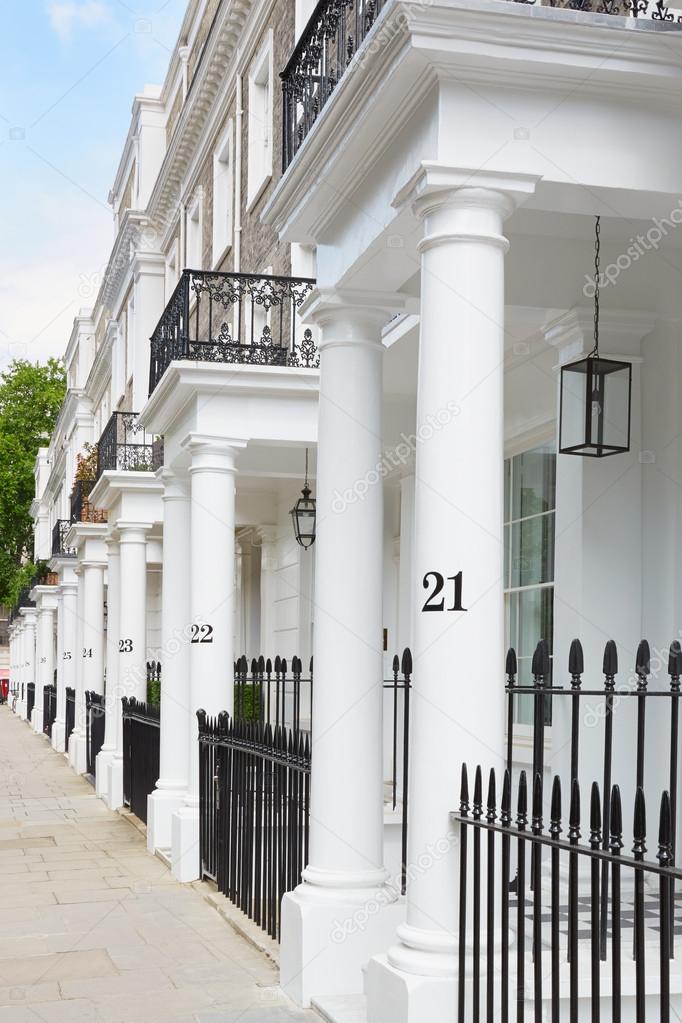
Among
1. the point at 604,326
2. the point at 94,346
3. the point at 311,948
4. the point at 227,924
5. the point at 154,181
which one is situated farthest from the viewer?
the point at 94,346

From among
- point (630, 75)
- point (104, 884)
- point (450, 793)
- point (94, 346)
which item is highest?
point (94, 346)

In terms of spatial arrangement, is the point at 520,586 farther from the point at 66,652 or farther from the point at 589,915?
the point at 66,652

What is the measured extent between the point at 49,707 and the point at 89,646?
11.4 metres

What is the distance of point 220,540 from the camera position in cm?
1008

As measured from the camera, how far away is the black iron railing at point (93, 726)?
17984 mm

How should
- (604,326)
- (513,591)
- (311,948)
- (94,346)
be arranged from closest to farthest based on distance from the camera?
1. (311,948)
2. (604,326)
3. (513,591)
4. (94,346)

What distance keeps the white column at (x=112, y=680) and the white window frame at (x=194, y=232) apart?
4.39 m

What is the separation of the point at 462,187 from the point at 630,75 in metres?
0.77

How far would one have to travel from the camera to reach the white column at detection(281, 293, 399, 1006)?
591cm

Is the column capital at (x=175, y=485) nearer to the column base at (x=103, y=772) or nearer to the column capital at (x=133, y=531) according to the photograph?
the column capital at (x=133, y=531)

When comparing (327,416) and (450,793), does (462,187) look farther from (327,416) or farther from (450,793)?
(450,793)

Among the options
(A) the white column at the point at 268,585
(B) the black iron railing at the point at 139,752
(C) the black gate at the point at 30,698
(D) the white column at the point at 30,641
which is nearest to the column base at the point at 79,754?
(A) the white column at the point at 268,585

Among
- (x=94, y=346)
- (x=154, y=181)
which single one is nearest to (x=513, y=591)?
(x=154, y=181)

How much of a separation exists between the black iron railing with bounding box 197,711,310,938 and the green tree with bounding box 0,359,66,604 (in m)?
42.6
